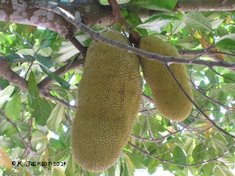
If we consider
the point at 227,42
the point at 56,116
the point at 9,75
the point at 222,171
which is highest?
the point at 227,42

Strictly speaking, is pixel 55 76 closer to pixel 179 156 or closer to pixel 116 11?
pixel 116 11

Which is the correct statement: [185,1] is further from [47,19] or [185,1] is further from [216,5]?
[47,19]

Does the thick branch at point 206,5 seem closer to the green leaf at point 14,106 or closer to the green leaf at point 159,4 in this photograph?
the green leaf at point 159,4

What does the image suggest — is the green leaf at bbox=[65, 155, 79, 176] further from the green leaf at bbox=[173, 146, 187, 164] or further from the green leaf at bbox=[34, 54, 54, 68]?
the green leaf at bbox=[34, 54, 54, 68]

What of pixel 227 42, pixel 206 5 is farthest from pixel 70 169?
pixel 227 42

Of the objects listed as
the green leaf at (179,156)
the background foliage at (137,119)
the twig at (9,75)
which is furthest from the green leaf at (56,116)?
the green leaf at (179,156)

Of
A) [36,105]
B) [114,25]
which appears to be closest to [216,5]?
[114,25]
